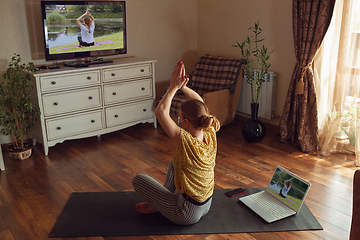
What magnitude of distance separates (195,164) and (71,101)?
6.97ft

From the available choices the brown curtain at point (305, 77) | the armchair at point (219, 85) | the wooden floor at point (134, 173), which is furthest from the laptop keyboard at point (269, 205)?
the armchair at point (219, 85)

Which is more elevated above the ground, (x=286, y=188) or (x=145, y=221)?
(x=286, y=188)

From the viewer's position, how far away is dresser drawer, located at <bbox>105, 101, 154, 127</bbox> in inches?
162

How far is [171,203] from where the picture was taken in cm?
232

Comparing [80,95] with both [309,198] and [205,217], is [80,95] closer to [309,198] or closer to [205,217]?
[205,217]

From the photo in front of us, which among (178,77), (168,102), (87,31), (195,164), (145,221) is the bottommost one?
(145,221)

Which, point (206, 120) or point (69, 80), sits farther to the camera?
point (69, 80)

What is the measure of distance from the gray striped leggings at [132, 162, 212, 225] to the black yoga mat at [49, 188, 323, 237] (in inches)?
3.8

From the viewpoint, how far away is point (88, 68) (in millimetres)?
3818

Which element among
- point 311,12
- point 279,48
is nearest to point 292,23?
point 311,12

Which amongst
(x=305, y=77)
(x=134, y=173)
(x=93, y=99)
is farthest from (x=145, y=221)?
(x=305, y=77)

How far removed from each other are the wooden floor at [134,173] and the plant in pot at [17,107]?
0.15 meters

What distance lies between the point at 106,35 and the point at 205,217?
258 centimetres

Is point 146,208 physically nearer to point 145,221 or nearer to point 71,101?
point 145,221
